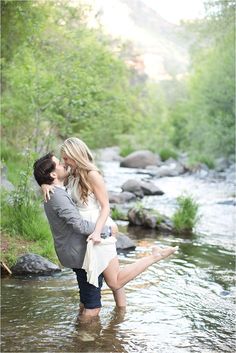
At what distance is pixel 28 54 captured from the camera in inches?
628

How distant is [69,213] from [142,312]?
1766mm

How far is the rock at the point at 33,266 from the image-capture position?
742 cm

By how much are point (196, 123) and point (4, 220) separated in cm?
2871

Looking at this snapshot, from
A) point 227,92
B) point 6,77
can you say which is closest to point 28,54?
point 6,77

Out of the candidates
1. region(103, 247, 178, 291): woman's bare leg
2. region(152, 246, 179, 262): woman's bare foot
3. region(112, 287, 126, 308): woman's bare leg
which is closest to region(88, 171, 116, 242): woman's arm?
region(103, 247, 178, 291): woman's bare leg

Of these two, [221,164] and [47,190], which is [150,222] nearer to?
[47,190]

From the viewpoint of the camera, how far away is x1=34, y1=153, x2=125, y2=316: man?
501cm

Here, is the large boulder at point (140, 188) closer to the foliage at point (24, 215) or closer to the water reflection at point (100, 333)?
the foliage at point (24, 215)

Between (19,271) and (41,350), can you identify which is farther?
(19,271)

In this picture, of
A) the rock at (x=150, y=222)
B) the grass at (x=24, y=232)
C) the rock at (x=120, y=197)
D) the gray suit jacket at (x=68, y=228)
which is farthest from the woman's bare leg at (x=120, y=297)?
the rock at (x=120, y=197)

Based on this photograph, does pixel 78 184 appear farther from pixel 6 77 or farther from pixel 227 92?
pixel 227 92

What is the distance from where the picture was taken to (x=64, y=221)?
5.10 m

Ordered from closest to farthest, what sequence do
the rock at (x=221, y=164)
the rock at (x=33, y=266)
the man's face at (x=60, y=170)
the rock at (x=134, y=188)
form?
the man's face at (x=60, y=170)
the rock at (x=33, y=266)
the rock at (x=134, y=188)
the rock at (x=221, y=164)

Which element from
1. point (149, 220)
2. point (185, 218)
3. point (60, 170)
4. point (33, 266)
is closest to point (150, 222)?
point (149, 220)
